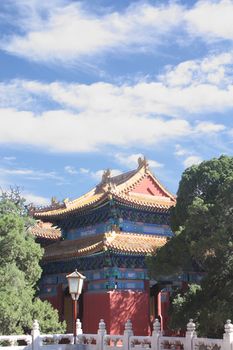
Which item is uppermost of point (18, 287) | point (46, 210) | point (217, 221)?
point (46, 210)

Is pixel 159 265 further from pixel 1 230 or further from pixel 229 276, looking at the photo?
pixel 1 230

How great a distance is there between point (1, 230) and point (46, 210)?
776 centimetres

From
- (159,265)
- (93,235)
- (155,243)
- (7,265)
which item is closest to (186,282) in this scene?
(155,243)

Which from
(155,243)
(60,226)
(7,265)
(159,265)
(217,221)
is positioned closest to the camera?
(217,221)

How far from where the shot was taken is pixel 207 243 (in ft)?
52.2

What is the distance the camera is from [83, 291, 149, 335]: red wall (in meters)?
21.3

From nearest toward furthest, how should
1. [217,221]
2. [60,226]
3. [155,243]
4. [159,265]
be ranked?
[217,221] → [159,265] → [155,243] → [60,226]


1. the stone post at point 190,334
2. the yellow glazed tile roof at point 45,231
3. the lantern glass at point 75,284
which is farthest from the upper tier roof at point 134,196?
the lantern glass at point 75,284

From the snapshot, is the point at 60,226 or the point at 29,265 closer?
the point at 29,265

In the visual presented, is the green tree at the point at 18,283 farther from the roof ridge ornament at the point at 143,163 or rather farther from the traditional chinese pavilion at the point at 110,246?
the roof ridge ornament at the point at 143,163

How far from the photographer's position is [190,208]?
16.6 m

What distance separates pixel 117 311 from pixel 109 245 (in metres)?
2.50

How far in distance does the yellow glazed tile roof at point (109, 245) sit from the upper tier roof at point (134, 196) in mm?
1303

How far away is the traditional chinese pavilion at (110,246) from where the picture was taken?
2200 centimetres
